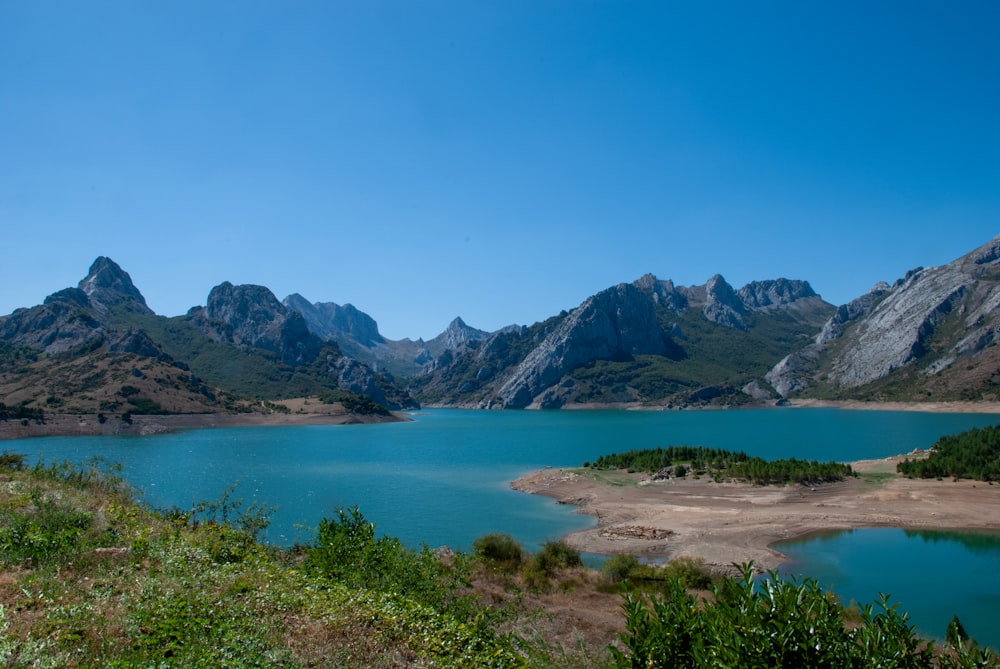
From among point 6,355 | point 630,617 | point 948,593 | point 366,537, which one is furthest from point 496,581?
point 6,355

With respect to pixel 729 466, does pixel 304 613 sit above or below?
above

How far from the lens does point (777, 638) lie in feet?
18.1

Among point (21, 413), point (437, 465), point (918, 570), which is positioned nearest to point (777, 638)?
point (918, 570)

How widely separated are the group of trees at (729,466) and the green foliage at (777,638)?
148ft

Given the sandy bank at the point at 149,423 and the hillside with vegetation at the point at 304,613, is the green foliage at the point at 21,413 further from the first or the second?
the hillside with vegetation at the point at 304,613

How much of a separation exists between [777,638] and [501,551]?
20709 millimetres

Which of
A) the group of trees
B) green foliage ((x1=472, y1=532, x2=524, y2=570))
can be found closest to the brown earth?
the group of trees

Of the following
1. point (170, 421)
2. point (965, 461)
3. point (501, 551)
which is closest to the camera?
point (501, 551)

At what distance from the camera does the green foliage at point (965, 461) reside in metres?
43.3

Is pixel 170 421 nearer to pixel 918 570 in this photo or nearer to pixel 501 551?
pixel 501 551

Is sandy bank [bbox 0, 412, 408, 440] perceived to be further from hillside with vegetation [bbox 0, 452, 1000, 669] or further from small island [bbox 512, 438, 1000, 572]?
hillside with vegetation [bbox 0, 452, 1000, 669]

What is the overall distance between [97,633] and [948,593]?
29.6 metres

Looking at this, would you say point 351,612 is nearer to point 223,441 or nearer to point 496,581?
point 496,581

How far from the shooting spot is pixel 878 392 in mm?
184750
